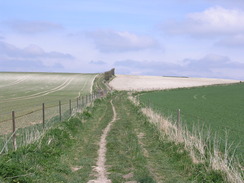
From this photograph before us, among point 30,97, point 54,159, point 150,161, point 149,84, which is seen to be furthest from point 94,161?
point 149,84

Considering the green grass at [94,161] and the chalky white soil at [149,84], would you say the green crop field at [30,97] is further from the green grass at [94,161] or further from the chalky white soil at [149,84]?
the chalky white soil at [149,84]

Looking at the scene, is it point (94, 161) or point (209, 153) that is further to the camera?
point (94, 161)

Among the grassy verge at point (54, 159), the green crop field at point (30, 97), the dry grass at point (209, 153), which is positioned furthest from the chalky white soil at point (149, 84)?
the dry grass at point (209, 153)

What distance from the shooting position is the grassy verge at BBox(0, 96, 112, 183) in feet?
30.5

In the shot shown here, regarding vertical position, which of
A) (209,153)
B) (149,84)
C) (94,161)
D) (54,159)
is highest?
(149,84)

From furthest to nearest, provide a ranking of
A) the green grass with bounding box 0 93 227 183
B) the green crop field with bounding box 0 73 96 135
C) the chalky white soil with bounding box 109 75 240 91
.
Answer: the chalky white soil with bounding box 109 75 240 91 < the green crop field with bounding box 0 73 96 135 < the green grass with bounding box 0 93 227 183

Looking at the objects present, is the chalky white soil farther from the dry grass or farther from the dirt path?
the dry grass

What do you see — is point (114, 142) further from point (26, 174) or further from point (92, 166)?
point (26, 174)

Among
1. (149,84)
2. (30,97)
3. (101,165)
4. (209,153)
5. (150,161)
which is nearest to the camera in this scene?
(209,153)

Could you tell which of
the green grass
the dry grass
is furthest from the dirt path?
the dry grass

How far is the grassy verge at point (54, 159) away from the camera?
9.30 meters

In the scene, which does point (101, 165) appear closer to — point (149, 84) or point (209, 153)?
point (209, 153)

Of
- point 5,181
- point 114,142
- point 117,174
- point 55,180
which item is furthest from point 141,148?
point 5,181

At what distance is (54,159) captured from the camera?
12125 mm
